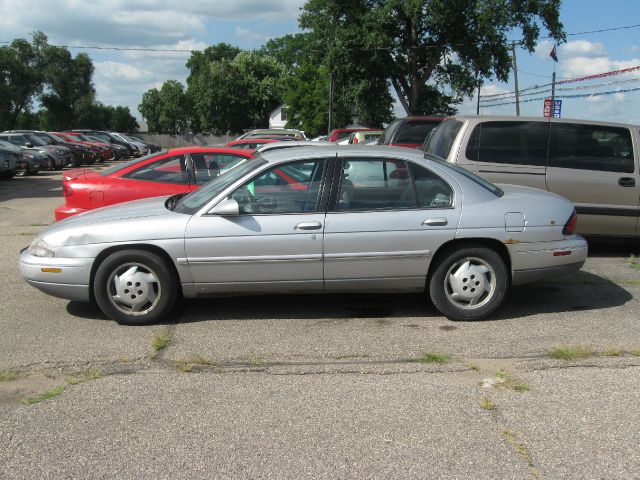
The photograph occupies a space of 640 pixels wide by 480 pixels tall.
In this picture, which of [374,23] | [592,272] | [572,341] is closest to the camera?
[572,341]

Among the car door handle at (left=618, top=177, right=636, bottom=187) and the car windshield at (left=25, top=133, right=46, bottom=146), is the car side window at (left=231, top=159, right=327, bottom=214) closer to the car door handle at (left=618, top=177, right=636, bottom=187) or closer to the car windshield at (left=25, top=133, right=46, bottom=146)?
the car door handle at (left=618, top=177, right=636, bottom=187)

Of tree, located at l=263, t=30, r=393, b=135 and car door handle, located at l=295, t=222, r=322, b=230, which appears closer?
car door handle, located at l=295, t=222, r=322, b=230

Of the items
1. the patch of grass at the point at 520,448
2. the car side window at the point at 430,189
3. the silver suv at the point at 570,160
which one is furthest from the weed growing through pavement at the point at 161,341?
the silver suv at the point at 570,160

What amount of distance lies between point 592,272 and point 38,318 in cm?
584

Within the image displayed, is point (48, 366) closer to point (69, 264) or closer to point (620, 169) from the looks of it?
point (69, 264)

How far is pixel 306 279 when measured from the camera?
563cm

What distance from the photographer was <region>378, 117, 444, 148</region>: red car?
13641 millimetres

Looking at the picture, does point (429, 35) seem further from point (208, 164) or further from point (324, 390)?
point (324, 390)

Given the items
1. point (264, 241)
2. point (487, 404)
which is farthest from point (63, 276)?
point (487, 404)

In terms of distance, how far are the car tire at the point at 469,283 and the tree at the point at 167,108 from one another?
93.9 metres

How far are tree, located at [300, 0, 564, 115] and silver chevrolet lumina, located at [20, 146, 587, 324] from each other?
31.1 meters

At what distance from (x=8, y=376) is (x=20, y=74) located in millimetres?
58759

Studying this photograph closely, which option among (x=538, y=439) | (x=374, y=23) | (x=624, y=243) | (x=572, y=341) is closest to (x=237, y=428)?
(x=538, y=439)

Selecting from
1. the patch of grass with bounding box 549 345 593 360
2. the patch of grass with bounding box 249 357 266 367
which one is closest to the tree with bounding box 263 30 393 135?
the patch of grass with bounding box 549 345 593 360
